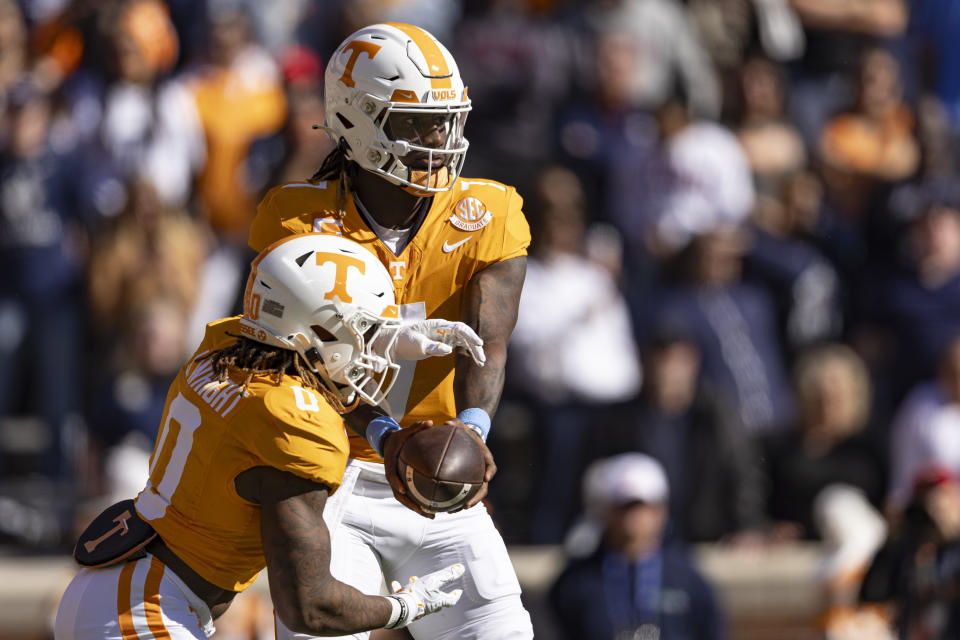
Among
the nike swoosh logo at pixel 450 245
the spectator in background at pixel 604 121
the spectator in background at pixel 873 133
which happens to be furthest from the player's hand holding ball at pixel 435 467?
the spectator in background at pixel 873 133

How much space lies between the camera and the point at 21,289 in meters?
7.83

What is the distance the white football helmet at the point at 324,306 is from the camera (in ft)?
12.1

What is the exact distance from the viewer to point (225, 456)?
3.59 m

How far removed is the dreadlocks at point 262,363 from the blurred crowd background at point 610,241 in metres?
3.37

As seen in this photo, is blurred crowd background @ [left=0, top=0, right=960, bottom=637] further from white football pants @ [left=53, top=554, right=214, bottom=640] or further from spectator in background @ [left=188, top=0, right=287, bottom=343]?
white football pants @ [left=53, top=554, right=214, bottom=640]

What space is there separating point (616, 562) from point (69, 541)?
2644mm

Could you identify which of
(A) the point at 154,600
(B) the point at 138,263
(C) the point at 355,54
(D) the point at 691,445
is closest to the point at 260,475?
(A) the point at 154,600

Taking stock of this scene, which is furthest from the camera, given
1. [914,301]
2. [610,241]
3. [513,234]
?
[610,241]

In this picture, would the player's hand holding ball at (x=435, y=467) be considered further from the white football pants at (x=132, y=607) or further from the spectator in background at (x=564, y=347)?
the spectator in background at (x=564, y=347)

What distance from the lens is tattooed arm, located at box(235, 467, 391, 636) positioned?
3.55 m

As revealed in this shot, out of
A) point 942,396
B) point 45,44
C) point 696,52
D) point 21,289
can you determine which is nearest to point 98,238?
point 21,289

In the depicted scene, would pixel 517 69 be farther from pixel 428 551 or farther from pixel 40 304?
pixel 428 551

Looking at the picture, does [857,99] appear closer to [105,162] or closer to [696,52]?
[696,52]

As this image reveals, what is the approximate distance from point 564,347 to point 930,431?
1.89 metres
